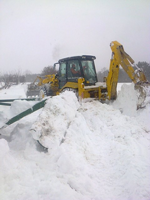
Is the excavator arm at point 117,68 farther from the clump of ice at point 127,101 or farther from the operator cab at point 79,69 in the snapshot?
the operator cab at point 79,69

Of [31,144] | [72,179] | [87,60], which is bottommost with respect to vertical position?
[72,179]

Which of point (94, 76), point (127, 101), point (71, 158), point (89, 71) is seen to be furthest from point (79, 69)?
point (71, 158)

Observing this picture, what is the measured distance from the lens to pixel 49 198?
2.02 m

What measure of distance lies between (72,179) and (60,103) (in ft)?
6.82

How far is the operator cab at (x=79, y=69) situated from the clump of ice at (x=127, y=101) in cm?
186

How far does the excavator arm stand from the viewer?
5.65 meters

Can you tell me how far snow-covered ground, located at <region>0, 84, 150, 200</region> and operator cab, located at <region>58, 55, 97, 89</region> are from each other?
301 cm

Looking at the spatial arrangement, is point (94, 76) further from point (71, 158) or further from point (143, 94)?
point (71, 158)

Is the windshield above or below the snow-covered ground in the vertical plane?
above

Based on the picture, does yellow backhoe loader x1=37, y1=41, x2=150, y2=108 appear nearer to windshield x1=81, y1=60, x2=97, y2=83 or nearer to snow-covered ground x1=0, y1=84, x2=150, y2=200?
windshield x1=81, y1=60, x2=97, y2=83

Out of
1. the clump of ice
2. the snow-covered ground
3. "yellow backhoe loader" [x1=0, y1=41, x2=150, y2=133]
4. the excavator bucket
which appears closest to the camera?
the snow-covered ground

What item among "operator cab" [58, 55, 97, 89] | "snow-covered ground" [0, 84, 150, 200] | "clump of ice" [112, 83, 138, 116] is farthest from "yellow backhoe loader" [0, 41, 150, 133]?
"snow-covered ground" [0, 84, 150, 200]

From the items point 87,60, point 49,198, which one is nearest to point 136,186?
point 49,198

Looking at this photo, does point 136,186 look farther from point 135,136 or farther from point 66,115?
point 66,115
